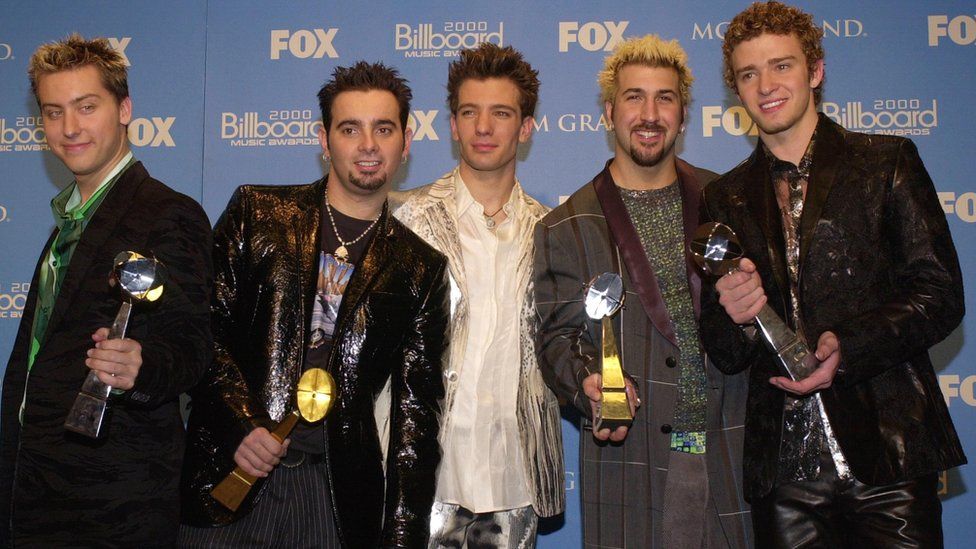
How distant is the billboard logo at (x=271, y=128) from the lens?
4891mm

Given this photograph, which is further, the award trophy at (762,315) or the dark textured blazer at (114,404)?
the dark textured blazer at (114,404)

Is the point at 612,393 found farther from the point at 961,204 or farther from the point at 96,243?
the point at 961,204

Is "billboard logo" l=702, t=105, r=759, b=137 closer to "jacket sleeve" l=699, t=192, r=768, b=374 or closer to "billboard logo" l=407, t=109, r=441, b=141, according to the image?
"billboard logo" l=407, t=109, r=441, b=141

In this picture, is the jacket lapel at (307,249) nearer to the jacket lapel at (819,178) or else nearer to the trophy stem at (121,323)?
the trophy stem at (121,323)

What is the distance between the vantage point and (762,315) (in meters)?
2.69

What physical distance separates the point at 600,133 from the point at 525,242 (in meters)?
1.34

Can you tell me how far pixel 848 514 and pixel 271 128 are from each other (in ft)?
11.2

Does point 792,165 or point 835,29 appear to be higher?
point 835,29

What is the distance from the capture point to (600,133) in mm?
4781

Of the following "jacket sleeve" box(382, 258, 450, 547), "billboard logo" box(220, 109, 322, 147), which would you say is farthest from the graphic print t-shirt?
"billboard logo" box(220, 109, 322, 147)

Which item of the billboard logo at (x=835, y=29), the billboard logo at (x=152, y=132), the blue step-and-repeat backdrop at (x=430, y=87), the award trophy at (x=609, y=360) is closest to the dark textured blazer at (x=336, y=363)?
the award trophy at (x=609, y=360)

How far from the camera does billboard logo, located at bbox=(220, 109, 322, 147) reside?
4891mm

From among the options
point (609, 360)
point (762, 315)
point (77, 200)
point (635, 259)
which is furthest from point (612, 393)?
point (77, 200)

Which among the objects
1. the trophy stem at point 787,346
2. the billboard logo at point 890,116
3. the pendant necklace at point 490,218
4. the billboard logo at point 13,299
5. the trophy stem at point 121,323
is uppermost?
the billboard logo at point 890,116
